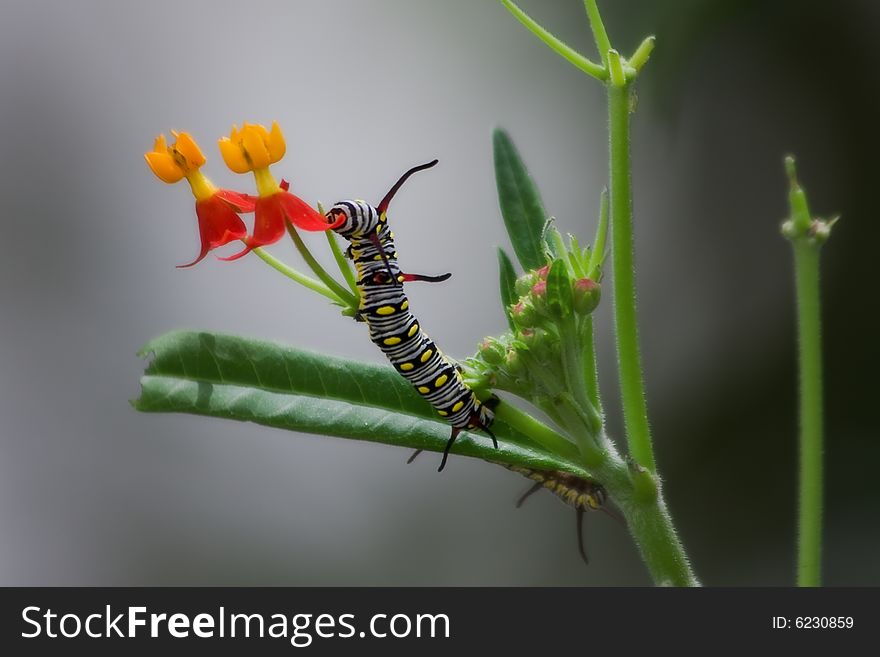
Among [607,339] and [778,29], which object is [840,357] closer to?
[607,339]

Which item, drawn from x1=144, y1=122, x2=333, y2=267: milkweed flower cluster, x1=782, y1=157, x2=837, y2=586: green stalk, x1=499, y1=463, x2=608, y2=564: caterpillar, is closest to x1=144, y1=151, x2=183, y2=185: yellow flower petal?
x1=144, y1=122, x2=333, y2=267: milkweed flower cluster

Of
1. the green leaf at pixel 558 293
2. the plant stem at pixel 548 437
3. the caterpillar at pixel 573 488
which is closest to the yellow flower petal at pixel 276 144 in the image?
the green leaf at pixel 558 293

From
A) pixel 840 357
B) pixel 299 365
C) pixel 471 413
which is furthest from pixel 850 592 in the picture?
pixel 840 357

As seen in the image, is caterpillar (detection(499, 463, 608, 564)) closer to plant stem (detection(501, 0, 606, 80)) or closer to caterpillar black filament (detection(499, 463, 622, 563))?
caterpillar black filament (detection(499, 463, 622, 563))

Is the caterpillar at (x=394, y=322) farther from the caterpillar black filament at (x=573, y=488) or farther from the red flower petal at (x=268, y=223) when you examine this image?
the caterpillar black filament at (x=573, y=488)

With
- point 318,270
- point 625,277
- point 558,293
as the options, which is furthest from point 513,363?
point 318,270

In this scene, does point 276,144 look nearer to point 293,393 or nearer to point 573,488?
point 293,393
